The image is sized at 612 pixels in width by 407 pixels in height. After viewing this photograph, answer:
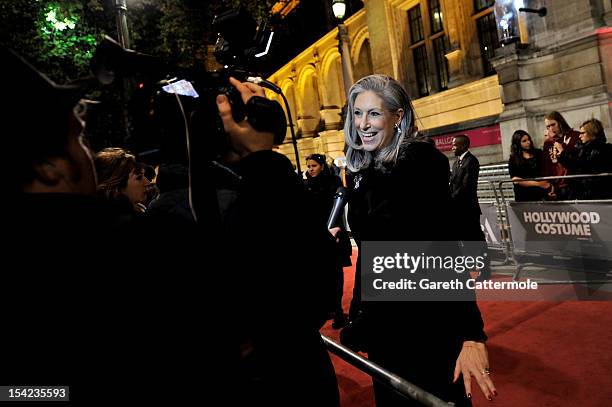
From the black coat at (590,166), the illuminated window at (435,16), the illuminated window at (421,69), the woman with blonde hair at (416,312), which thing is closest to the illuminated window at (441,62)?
the illuminated window at (435,16)

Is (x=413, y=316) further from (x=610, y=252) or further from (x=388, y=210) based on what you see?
(x=610, y=252)

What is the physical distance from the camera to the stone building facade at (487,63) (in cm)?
1076

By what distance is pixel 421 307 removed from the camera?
189 cm

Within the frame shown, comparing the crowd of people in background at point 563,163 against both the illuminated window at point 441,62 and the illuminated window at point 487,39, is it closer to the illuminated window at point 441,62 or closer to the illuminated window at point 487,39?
the illuminated window at point 487,39

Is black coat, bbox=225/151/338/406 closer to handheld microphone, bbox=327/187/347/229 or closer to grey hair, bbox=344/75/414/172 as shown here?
grey hair, bbox=344/75/414/172

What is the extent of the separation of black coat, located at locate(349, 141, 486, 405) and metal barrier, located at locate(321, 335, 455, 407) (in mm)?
153

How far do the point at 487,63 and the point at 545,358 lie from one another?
45.3ft

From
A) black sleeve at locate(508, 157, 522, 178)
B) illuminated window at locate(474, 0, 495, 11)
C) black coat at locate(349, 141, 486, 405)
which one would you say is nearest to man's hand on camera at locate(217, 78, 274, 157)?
black coat at locate(349, 141, 486, 405)

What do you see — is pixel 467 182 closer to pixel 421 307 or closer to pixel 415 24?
pixel 421 307

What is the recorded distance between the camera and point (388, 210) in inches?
73.4

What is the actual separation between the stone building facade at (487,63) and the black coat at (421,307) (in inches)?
A: 429

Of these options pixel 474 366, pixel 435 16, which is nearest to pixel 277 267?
pixel 474 366

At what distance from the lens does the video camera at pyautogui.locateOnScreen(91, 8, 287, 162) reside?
3.62 feet

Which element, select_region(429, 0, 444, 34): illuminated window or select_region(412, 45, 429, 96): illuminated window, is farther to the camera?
select_region(412, 45, 429, 96): illuminated window
